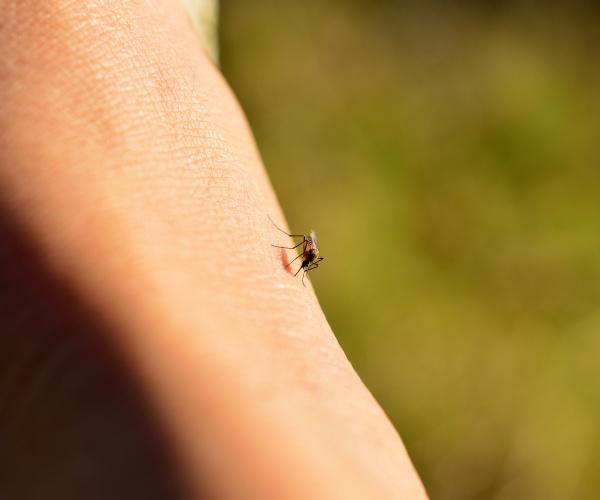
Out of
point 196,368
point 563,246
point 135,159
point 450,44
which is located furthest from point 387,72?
point 196,368

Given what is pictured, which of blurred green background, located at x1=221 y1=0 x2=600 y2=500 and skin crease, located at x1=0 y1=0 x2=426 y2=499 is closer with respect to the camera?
skin crease, located at x1=0 y1=0 x2=426 y2=499

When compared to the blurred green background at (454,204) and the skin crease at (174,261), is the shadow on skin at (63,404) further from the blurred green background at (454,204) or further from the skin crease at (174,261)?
the blurred green background at (454,204)

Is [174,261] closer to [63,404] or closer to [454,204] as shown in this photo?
[63,404]

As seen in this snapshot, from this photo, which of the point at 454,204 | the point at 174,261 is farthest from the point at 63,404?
the point at 454,204

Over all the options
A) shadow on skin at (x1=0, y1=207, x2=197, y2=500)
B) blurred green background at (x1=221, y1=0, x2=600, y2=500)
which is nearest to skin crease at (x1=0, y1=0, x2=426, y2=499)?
shadow on skin at (x1=0, y1=207, x2=197, y2=500)

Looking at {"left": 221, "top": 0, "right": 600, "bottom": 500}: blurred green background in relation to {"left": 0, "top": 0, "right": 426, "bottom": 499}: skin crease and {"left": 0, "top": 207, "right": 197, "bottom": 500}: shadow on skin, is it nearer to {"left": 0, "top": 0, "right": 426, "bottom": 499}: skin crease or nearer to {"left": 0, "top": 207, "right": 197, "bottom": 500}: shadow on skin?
{"left": 0, "top": 0, "right": 426, "bottom": 499}: skin crease
